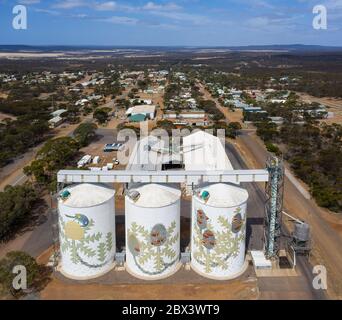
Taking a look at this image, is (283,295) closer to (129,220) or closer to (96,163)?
(129,220)

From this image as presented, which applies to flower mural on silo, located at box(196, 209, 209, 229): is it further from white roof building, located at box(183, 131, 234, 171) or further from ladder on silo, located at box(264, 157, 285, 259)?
white roof building, located at box(183, 131, 234, 171)

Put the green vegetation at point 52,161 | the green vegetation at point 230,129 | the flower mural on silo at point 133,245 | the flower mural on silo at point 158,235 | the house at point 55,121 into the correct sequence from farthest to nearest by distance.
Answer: the house at point 55,121 < the green vegetation at point 230,129 < the green vegetation at point 52,161 < the flower mural on silo at point 133,245 < the flower mural on silo at point 158,235

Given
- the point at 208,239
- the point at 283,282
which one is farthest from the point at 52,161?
the point at 283,282

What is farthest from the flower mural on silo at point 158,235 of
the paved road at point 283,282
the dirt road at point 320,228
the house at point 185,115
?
the house at point 185,115

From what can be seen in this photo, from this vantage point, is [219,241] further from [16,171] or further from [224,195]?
[16,171]

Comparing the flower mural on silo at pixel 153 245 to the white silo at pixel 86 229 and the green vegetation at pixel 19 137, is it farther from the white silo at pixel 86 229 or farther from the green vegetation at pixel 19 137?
the green vegetation at pixel 19 137

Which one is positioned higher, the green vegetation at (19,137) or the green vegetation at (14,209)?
the green vegetation at (19,137)

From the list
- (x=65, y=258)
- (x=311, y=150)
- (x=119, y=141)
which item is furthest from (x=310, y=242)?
(x=119, y=141)

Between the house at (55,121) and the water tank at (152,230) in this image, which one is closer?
the water tank at (152,230)
